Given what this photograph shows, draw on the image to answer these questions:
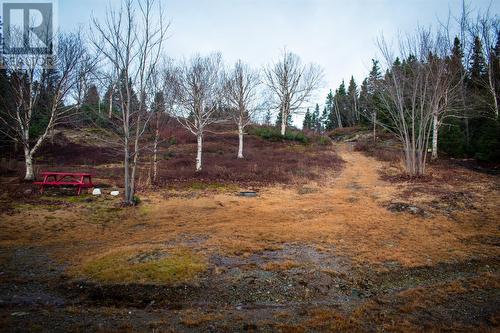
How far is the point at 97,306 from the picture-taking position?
211 inches

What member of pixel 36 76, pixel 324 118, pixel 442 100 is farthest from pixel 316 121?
pixel 36 76

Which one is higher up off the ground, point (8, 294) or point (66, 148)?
point (66, 148)

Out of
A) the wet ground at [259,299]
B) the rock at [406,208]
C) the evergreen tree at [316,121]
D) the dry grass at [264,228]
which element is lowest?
the wet ground at [259,299]

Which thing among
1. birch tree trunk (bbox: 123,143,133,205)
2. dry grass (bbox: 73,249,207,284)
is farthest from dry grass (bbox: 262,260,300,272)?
birch tree trunk (bbox: 123,143,133,205)

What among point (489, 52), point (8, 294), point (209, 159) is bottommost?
point (8, 294)

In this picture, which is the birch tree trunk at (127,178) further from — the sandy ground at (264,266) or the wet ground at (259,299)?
the wet ground at (259,299)

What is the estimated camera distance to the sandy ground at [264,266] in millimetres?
4992

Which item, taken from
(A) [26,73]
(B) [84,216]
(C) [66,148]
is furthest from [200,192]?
(C) [66,148]

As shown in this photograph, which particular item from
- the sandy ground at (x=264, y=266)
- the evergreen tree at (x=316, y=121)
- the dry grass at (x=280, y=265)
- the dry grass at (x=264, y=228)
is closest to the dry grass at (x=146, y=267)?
the sandy ground at (x=264, y=266)

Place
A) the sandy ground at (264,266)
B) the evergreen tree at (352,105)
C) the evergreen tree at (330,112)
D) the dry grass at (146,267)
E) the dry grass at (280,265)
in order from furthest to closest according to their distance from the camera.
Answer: the evergreen tree at (330,112), the evergreen tree at (352,105), the dry grass at (280,265), the dry grass at (146,267), the sandy ground at (264,266)

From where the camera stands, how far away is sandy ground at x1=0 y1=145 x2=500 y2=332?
16.4ft

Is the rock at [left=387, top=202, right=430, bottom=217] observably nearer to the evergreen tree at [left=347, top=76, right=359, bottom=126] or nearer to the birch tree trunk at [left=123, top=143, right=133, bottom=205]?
the birch tree trunk at [left=123, top=143, right=133, bottom=205]

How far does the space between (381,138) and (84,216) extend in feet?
127

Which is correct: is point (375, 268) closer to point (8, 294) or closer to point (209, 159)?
point (8, 294)
